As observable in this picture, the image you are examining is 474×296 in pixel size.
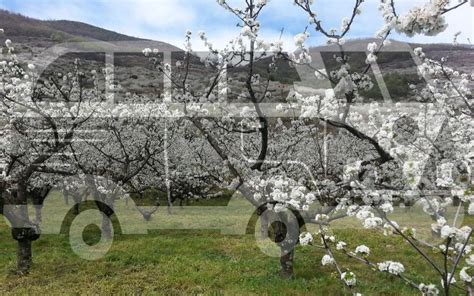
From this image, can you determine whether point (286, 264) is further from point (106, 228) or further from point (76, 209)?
point (76, 209)

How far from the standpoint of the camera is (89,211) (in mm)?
32219

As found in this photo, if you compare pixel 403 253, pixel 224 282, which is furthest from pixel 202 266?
pixel 403 253

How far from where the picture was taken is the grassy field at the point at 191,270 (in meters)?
12.5

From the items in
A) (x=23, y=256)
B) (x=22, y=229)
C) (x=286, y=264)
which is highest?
(x=22, y=229)

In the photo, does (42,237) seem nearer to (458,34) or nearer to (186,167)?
(186,167)

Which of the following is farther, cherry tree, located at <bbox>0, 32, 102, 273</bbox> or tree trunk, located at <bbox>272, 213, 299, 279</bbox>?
cherry tree, located at <bbox>0, 32, 102, 273</bbox>

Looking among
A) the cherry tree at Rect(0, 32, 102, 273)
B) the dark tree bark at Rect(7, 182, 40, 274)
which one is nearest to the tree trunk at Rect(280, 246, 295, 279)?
the cherry tree at Rect(0, 32, 102, 273)

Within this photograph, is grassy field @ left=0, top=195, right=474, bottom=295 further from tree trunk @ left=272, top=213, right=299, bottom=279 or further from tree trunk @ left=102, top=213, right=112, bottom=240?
tree trunk @ left=102, top=213, right=112, bottom=240

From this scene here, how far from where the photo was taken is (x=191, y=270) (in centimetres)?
1439

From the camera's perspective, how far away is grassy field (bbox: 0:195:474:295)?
12.5 meters

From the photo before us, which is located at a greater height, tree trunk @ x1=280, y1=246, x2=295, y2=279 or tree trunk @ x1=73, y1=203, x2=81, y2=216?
tree trunk @ x1=280, y1=246, x2=295, y2=279

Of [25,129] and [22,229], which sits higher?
[25,129]

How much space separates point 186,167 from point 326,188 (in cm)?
2143

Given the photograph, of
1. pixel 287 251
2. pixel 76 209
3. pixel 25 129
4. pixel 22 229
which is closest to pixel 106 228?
pixel 25 129
